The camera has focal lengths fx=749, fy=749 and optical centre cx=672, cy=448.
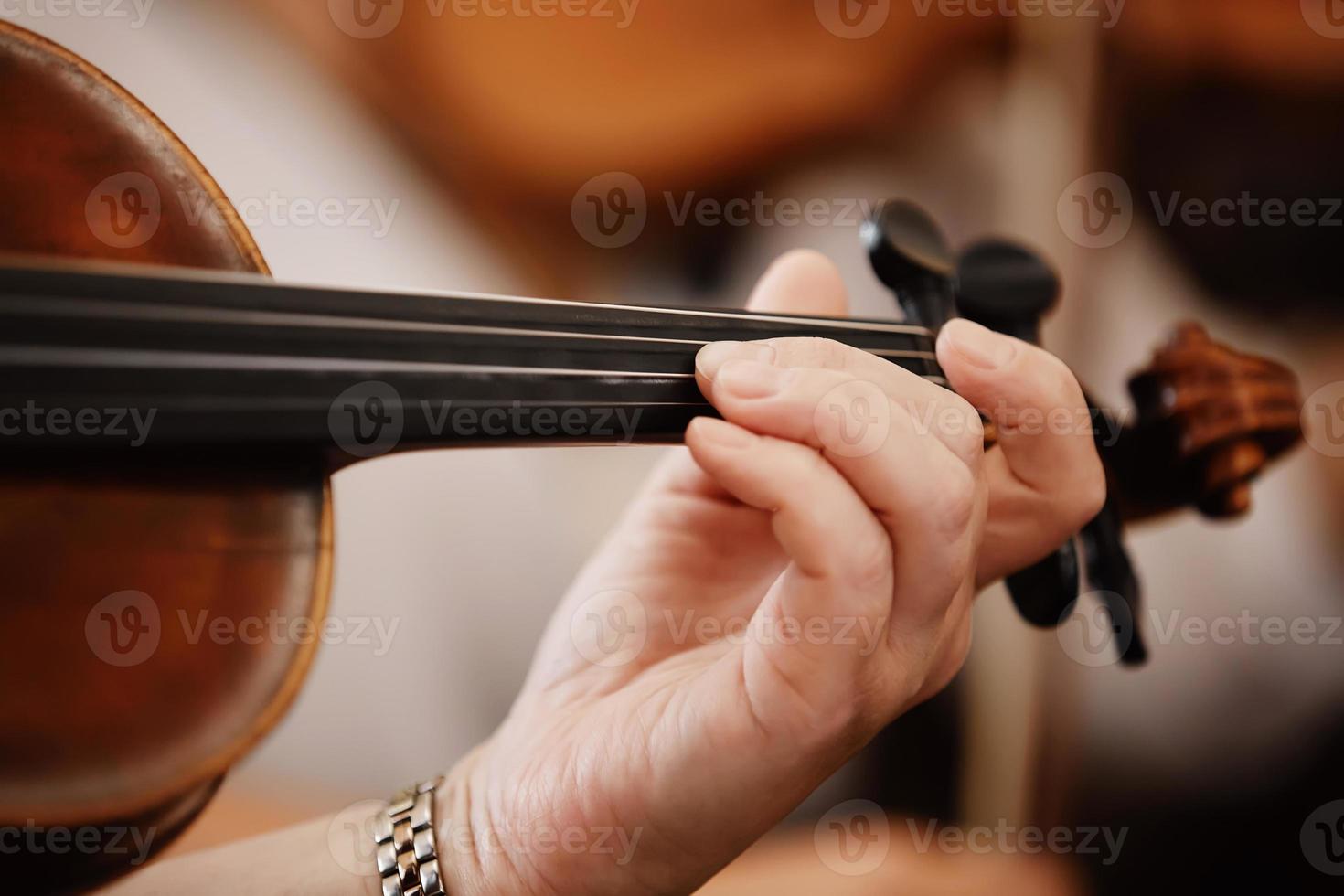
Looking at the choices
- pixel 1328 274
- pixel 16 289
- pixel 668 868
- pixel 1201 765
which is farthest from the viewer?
pixel 1328 274

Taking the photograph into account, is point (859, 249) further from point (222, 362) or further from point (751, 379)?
point (222, 362)

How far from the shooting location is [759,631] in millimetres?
379

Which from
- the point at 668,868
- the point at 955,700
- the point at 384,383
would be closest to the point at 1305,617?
the point at 955,700

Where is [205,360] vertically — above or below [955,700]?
above

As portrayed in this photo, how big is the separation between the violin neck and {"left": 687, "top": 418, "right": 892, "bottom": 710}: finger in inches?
1.5

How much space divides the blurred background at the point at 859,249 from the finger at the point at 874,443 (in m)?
0.60

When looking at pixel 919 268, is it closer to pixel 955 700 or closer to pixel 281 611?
pixel 281 611

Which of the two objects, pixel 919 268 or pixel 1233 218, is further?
pixel 1233 218

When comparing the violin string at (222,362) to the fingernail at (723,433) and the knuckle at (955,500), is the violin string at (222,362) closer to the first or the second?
the fingernail at (723,433)

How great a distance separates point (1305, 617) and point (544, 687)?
1094 mm

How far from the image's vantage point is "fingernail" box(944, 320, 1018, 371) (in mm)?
429

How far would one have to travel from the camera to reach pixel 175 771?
0.30 m

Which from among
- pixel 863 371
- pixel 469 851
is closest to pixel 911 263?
pixel 863 371

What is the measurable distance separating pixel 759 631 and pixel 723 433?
11cm
